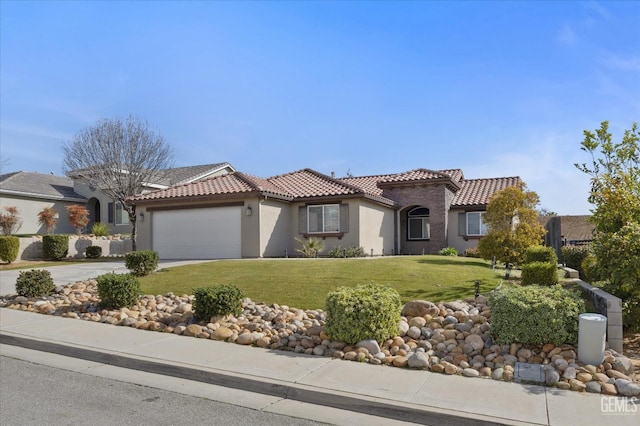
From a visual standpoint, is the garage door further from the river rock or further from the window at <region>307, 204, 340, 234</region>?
the river rock

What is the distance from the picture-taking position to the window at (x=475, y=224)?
2442cm

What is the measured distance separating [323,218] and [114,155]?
46.8ft

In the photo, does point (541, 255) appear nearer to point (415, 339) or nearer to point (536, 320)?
point (536, 320)

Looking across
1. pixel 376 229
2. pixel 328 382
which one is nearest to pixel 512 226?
pixel 376 229

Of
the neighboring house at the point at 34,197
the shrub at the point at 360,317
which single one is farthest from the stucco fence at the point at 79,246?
the shrub at the point at 360,317

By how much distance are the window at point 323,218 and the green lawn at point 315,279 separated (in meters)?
5.72

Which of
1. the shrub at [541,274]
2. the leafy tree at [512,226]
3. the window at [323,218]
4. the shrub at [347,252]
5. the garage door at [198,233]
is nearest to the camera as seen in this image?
the shrub at [541,274]

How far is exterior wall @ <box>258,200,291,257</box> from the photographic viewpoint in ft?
66.0

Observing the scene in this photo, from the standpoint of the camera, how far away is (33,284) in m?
12.3

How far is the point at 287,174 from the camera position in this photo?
26.0 m

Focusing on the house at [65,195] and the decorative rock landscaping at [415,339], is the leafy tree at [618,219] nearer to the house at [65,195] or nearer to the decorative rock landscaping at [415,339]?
the decorative rock landscaping at [415,339]

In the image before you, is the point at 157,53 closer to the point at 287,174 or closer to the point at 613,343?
the point at 287,174

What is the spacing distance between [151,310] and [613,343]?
9082 millimetres

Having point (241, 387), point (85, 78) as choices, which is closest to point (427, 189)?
point (85, 78)
